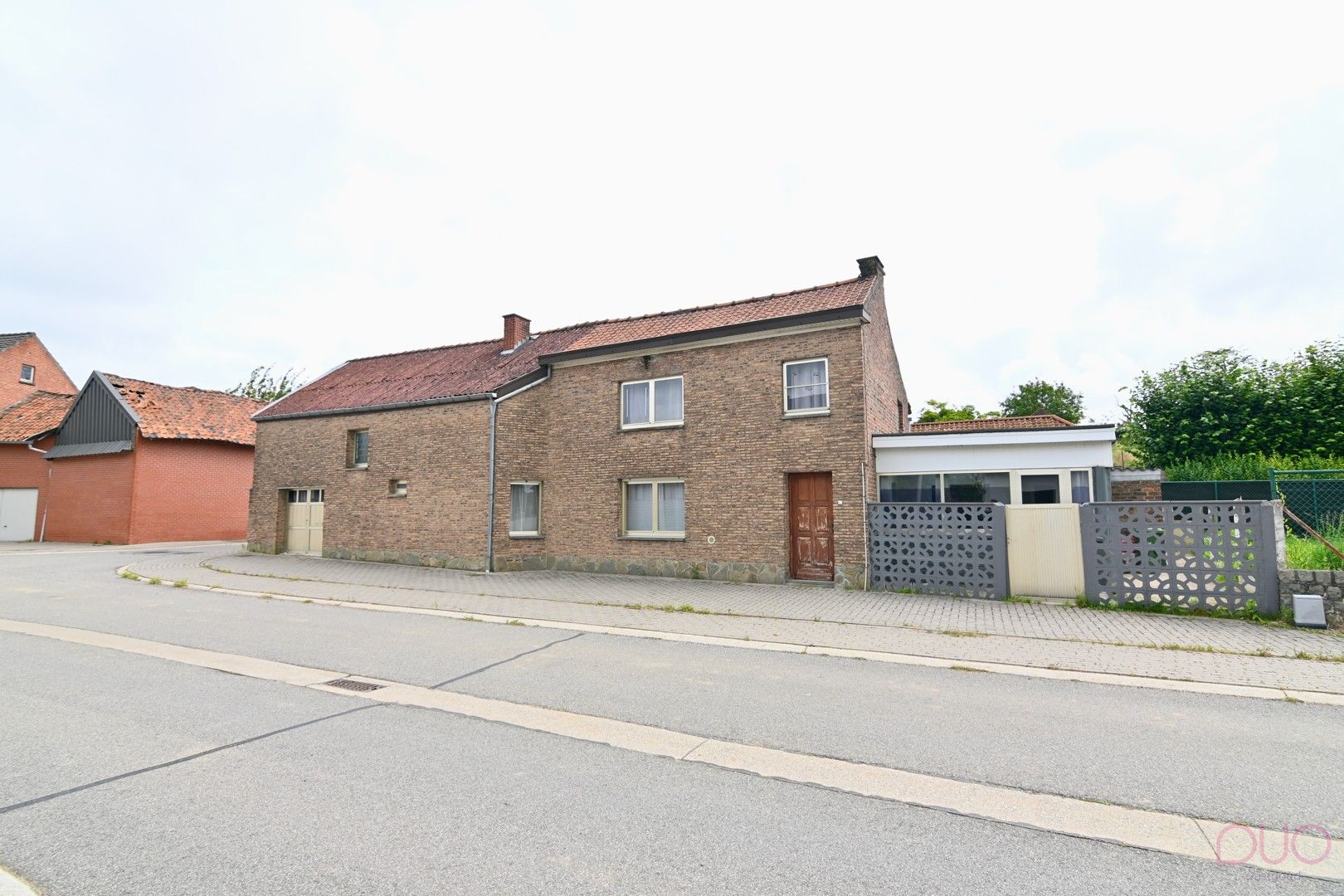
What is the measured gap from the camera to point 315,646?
8.57 meters

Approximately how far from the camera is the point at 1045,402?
56094mm

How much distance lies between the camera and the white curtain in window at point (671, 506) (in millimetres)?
15578

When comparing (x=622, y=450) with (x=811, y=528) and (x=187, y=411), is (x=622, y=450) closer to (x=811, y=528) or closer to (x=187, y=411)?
(x=811, y=528)

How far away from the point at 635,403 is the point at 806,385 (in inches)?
167

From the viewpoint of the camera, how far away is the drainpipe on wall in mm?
16500

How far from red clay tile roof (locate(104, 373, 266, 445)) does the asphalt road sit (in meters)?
22.3

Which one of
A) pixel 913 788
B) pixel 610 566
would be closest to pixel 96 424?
pixel 610 566

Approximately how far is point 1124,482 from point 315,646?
17.4 meters

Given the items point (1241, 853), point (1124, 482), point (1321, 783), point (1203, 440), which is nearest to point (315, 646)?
point (1241, 853)

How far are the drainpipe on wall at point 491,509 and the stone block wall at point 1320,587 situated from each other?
14583mm

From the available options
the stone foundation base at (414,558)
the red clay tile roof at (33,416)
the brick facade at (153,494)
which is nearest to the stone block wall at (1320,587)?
the stone foundation base at (414,558)

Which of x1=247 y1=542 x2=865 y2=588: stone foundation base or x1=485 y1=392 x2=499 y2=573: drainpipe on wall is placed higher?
x1=485 y1=392 x2=499 y2=573: drainpipe on wall

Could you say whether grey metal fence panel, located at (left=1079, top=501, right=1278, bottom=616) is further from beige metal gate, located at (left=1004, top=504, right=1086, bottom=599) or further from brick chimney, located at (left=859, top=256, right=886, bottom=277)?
brick chimney, located at (left=859, top=256, right=886, bottom=277)

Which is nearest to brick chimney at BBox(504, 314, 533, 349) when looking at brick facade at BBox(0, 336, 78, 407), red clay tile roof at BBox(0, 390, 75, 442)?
red clay tile roof at BBox(0, 390, 75, 442)
